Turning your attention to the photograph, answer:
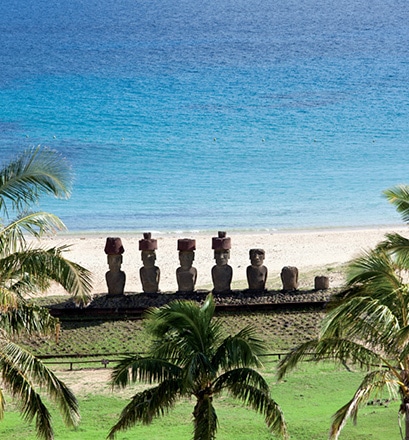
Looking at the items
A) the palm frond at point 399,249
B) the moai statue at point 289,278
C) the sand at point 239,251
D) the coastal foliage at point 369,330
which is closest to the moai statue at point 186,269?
the sand at point 239,251

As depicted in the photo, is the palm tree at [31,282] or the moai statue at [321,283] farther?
the moai statue at [321,283]

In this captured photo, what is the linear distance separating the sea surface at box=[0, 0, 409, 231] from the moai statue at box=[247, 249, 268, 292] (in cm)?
1621

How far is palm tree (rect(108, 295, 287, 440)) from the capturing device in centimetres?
1273

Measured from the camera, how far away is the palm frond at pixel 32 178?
43.6 ft

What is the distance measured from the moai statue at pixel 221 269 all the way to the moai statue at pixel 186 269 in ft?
1.54

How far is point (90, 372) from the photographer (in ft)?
59.7

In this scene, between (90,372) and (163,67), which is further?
(163,67)

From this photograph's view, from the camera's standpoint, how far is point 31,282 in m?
13.4

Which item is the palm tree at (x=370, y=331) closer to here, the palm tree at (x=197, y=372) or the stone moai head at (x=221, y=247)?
the palm tree at (x=197, y=372)

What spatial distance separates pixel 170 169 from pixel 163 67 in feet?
87.6

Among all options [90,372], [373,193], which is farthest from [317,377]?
[373,193]

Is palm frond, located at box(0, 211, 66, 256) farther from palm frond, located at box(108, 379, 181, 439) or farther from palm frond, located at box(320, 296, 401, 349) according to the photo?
palm frond, located at box(320, 296, 401, 349)

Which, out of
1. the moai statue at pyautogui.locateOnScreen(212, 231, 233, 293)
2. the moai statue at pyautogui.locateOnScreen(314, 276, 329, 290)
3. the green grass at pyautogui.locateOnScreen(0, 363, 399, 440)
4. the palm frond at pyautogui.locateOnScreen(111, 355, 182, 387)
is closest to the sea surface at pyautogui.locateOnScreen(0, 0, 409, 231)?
the moai statue at pyautogui.locateOnScreen(212, 231, 233, 293)

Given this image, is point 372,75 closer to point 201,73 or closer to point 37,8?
point 201,73
